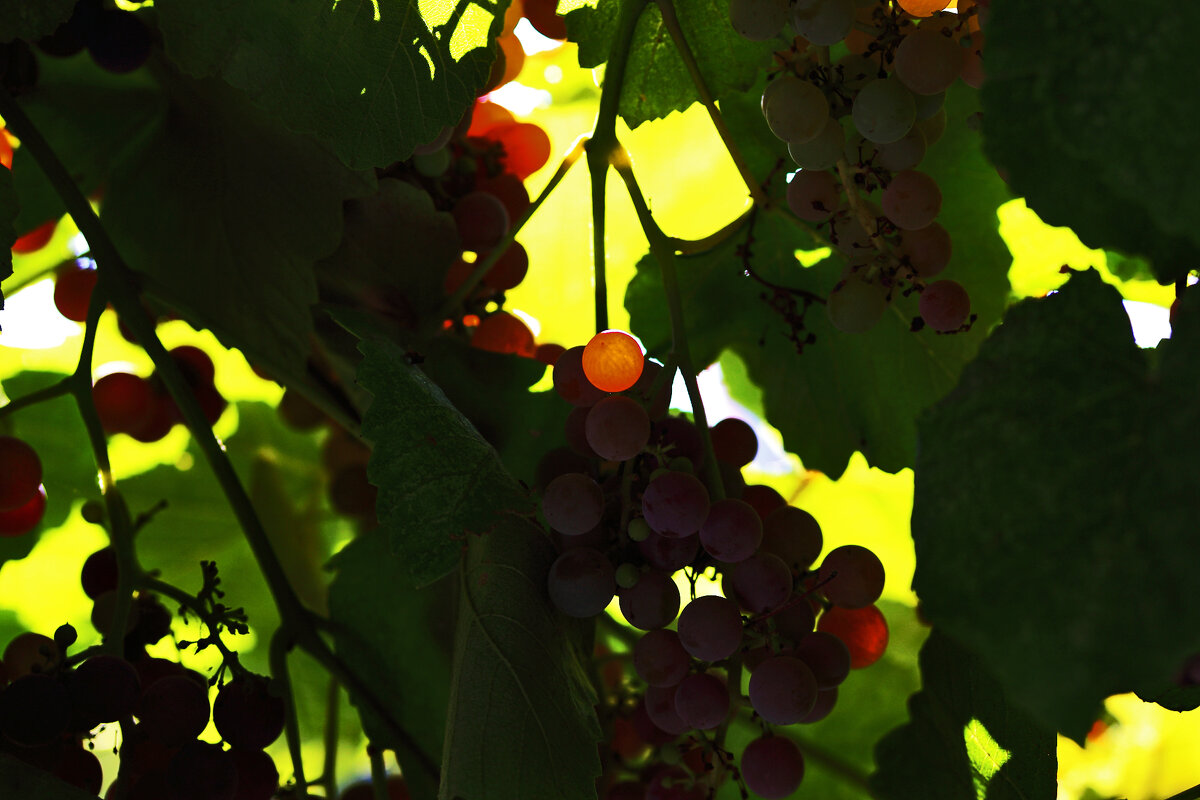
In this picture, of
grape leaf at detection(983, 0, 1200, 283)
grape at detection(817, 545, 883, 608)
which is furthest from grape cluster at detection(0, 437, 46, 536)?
grape leaf at detection(983, 0, 1200, 283)

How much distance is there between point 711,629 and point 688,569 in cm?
11

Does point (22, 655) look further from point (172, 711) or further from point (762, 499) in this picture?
point (762, 499)

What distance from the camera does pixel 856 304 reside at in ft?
1.97

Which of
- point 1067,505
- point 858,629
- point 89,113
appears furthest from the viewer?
point 89,113

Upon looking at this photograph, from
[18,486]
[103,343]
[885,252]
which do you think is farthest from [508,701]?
[103,343]

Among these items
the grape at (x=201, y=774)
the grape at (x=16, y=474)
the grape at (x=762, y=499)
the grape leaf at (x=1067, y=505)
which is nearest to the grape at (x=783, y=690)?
the grape at (x=762, y=499)

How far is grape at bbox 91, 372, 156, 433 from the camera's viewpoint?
0.85 meters

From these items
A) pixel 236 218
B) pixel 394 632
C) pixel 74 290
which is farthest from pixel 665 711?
pixel 74 290

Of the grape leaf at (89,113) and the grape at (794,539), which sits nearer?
the grape at (794,539)

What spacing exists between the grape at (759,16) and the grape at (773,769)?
39 centimetres

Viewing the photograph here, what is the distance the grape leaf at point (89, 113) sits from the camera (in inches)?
31.8

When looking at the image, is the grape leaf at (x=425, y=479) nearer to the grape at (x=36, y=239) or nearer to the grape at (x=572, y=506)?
the grape at (x=572, y=506)

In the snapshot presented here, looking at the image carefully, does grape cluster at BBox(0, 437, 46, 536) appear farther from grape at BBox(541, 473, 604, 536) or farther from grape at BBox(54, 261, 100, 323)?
grape at BBox(541, 473, 604, 536)

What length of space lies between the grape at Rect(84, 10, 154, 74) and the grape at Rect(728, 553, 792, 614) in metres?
0.52
